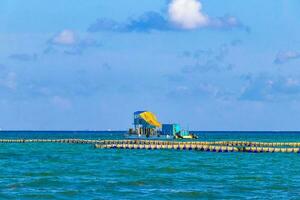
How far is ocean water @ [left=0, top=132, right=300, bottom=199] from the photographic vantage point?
45.2m

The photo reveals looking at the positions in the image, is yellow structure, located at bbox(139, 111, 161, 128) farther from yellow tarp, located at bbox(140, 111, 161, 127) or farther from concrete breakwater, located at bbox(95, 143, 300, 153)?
concrete breakwater, located at bbox(95, 143, 300, 153)

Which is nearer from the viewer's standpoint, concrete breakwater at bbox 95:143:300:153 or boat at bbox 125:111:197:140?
concrete breakwater at bbox 95:143:300:153

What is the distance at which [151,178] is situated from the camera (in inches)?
2162

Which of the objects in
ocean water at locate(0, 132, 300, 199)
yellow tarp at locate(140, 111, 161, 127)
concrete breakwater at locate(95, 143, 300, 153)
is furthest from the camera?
yellow tarp at locate(140, 111, 161, 127)

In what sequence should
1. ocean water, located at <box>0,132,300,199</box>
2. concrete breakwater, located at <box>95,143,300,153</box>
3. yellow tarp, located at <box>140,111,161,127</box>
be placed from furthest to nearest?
yellow tarp, located at <box>140,111,161,127</box> → concrete breakwater, located at <box>95,143,300,153</box> → ocean water, located at <box>0,132,300,199</box>

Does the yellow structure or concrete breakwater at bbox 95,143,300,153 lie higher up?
the yellow structure

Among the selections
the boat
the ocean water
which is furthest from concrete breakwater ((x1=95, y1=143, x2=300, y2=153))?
the boat

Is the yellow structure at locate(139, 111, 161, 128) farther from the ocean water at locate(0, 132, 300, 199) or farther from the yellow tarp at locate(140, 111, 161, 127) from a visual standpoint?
the ocean water at locate(0, 132, 300, 199)

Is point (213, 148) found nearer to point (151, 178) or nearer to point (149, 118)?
point (151, 178)

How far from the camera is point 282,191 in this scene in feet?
155

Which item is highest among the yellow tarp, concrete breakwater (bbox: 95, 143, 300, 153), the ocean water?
the yellow tarp

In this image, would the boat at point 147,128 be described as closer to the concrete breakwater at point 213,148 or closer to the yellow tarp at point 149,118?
the yellow tarp at point 149,118

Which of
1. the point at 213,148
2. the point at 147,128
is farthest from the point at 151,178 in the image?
the point at 147,128

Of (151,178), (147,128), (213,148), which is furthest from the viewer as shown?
(147,128)
